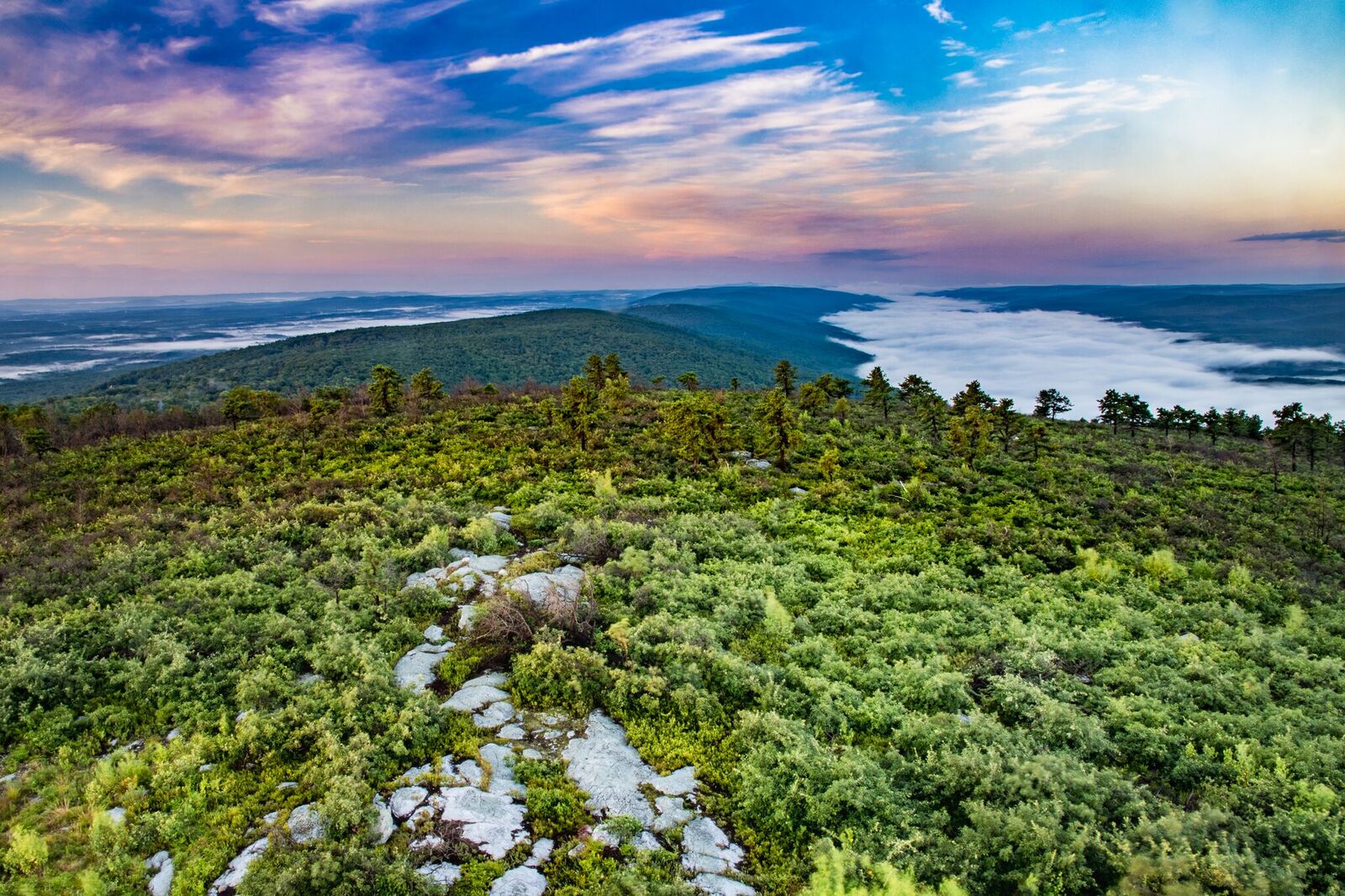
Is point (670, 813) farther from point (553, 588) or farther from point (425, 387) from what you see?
point (425, 387)

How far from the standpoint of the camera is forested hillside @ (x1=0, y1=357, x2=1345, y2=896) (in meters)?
6.86

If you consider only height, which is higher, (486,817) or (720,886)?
(486,817)

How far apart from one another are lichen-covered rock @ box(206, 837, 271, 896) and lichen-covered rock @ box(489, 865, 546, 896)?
269 cm

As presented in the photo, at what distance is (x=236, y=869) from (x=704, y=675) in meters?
6.68

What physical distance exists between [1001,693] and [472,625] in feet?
32.1

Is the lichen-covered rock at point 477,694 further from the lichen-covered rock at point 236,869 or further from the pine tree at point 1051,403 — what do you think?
the pine tree at point 1051,403

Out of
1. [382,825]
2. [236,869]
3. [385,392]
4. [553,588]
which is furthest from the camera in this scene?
[385,392]

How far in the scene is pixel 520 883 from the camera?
6590 millimetres

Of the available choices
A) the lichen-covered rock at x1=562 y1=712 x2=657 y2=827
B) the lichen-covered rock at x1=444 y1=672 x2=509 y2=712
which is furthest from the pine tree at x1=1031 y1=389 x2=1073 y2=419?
the lichen-covered rock at x1=444 y1=672 x2=509 y2=712

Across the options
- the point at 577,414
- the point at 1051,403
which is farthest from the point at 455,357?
the point at 1051,403

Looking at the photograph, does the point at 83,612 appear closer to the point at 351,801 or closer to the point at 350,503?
the point at 350,503

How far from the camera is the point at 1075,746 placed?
29.1 feet

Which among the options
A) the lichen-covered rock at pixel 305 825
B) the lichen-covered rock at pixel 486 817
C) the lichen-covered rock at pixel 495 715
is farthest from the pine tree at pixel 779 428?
the lichen-covered rock at pixel 305 825

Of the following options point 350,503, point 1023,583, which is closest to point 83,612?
point 350,503
